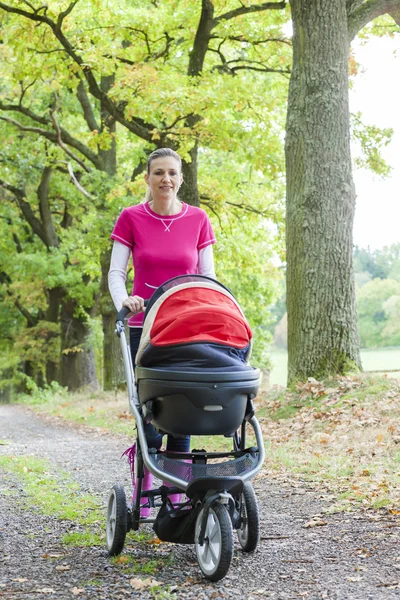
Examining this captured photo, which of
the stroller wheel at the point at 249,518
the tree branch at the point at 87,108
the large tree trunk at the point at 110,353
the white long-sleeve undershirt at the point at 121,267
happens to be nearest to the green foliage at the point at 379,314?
the tree branch at the point at 87,108

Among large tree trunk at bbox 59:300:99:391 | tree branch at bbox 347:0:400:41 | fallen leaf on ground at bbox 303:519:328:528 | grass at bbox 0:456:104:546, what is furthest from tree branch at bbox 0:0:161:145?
fallen leaf on ground at bbox 303:519:328:528

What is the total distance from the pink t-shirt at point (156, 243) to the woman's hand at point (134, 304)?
218 millimetres

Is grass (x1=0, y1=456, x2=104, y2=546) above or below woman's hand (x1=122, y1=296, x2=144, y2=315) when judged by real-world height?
below

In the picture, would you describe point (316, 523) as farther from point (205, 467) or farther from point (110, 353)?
point (110, 353)

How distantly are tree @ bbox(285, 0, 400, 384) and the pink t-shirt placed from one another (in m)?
5.31

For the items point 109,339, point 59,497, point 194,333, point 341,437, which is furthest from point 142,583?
point 109,339

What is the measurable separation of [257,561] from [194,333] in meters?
1.30

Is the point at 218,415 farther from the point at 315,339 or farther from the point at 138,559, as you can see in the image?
the point at 315,339

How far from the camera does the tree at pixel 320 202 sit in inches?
374

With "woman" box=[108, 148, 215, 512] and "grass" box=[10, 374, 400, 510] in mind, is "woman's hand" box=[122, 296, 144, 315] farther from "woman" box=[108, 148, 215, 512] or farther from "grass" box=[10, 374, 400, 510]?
"grass" box=[10, 374, 400, 510]

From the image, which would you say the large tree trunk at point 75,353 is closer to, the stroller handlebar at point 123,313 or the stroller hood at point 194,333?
the stroller handlebar at point 123,313

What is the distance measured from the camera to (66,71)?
15.7 meters

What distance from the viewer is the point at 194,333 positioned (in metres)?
3.64

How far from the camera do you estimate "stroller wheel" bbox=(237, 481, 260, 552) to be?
399 centimetres
